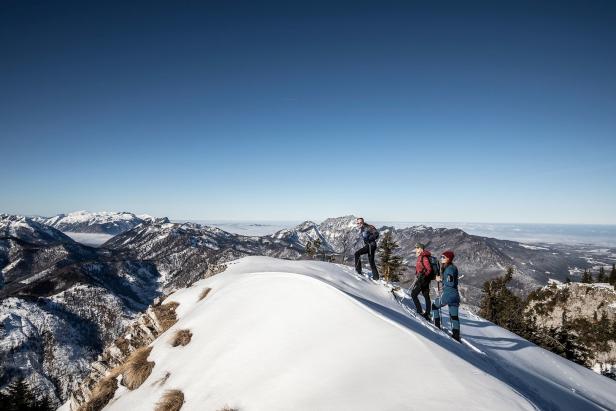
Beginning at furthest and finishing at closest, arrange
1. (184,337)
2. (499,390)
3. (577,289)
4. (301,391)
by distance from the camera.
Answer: (577,289) < (184,337) < (301,391) < (499,390)

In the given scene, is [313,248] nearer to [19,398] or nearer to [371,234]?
[19,398]

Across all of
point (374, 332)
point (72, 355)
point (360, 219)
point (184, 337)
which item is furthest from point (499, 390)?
point (72, 355)

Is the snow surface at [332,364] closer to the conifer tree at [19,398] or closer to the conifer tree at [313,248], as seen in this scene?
the conifer tree at [19,398]

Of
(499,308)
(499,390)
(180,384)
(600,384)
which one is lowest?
(499,308)

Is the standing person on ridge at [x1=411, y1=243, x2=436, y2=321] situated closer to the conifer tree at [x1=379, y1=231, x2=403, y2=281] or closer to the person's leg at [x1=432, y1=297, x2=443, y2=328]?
the person's leg at [x1=432, y1=297, x2=443, y2=328]

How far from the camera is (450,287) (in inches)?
530

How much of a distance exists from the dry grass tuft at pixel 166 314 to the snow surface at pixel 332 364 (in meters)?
4.28

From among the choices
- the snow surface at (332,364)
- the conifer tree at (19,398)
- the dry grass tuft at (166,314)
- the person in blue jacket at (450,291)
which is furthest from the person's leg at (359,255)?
the conifer tree at (19,398)

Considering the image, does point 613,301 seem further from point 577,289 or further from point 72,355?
point 72,355

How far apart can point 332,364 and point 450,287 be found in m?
7.69

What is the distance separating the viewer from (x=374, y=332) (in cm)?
905

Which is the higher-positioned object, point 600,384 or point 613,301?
point 600,384

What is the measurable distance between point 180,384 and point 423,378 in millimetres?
7443

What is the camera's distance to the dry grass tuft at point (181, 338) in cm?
1338
